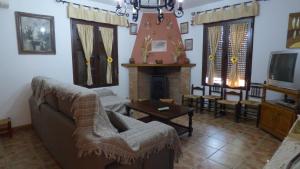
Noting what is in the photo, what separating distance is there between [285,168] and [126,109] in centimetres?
306

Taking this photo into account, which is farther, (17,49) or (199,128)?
(199,128)

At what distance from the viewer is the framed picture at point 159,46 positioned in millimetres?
5367

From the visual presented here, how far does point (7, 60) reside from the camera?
10.9ft

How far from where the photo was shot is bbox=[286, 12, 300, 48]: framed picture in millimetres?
3377

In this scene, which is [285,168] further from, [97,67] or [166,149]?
[97,67]

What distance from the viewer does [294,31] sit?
3.43m

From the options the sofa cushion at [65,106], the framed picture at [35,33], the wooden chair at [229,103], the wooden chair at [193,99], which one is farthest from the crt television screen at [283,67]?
the framed picture at [35,33]

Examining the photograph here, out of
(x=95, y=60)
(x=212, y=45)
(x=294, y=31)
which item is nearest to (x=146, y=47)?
(x=95, y=60)

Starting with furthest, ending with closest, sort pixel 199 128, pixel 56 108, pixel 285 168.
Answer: pixel 199 128
pixel 56 108
pixel 285 168

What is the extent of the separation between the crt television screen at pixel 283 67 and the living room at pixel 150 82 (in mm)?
17

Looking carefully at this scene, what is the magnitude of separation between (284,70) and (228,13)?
183 centimetres

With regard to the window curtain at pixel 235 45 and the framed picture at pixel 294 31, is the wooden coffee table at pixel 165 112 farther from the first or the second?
the framed picture at pixel 294 31

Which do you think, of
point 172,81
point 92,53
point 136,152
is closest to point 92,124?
point 136,152

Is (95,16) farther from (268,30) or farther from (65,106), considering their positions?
(268,30)
